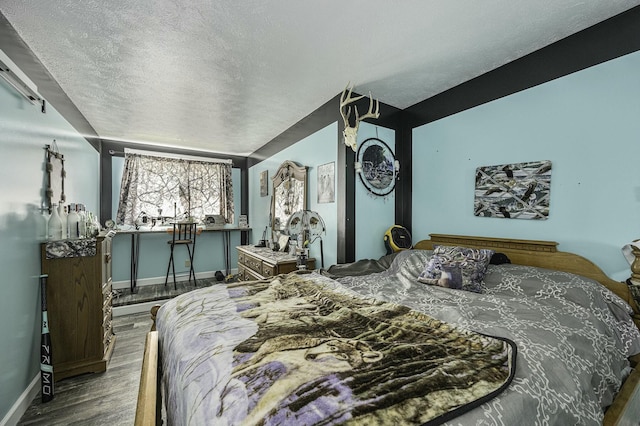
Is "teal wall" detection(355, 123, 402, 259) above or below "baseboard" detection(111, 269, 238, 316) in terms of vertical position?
above

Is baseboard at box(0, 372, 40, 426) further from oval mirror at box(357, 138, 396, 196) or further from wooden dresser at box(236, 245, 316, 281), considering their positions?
oval mirror at box(357, 138, 396, 196)

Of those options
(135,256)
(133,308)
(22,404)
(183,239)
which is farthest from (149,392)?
(135,256)

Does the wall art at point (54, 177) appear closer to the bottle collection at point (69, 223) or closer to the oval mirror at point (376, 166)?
the bottle collection at point (69, 223)

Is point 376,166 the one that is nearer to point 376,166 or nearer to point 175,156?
point 376,166

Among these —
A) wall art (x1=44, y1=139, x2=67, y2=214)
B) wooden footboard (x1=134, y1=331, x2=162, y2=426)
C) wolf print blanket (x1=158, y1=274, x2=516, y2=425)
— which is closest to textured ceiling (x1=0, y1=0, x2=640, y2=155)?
wall art (x1=44, y1=139, x2=67, y2=214)

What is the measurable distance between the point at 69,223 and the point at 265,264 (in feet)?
6.08

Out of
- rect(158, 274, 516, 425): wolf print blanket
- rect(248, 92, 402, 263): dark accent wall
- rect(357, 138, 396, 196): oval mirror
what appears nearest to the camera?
rect(158, 274, 516, 425): wolf print blanket

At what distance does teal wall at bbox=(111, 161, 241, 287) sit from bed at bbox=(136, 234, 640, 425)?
11.9ft

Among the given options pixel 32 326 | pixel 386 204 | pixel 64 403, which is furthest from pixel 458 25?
pixel 64 403

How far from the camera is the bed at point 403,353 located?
2.29ft

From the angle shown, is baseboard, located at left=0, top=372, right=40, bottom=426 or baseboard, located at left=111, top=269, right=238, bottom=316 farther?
baseboard, located at left=111, top=269, right=238, bottom=316

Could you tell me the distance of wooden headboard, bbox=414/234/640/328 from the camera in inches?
65.9

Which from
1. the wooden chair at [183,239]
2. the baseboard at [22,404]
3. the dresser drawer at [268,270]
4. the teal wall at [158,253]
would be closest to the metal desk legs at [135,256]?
the teal wall at [158,253]

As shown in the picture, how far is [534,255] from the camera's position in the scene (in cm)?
200
